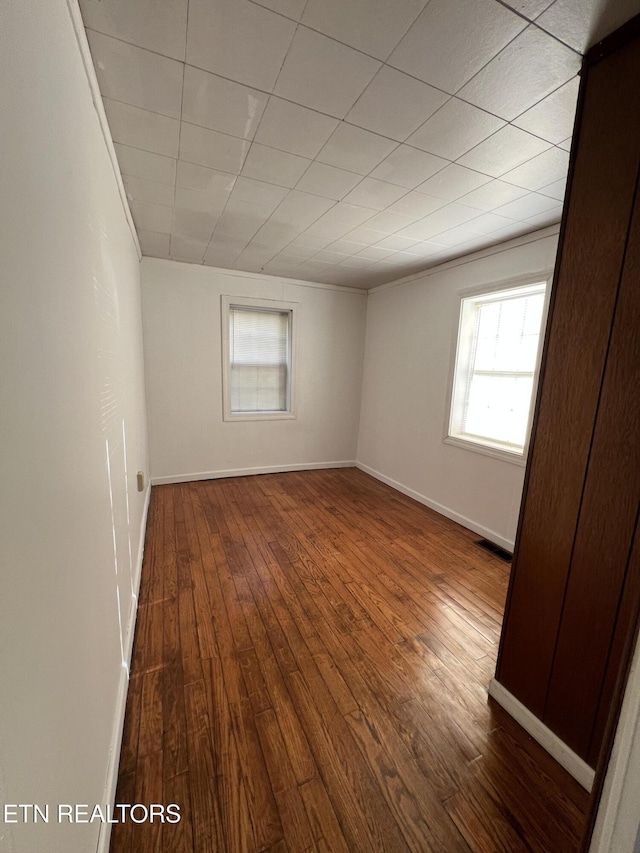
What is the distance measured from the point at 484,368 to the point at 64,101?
324cm

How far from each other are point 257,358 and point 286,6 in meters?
3.42

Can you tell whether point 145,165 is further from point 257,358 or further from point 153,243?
point 257,358

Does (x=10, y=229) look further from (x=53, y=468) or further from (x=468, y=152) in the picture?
(x=468, y=152)

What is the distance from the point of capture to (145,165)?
6.14ft

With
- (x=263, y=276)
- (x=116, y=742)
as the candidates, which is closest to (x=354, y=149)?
(x=263, y=276)

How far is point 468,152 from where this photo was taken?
168 centimetres

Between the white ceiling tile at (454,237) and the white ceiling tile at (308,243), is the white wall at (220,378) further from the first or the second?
the white ceiling tile at (454,237)

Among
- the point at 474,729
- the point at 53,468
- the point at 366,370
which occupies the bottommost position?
the point at 474,729

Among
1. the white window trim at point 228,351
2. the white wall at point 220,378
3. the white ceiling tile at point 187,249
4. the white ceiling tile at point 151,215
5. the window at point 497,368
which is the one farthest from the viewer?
the white window trim at point 228,351

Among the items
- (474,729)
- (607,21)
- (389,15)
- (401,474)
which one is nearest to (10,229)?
(389,15)

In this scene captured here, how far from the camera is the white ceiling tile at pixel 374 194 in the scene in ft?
6.53

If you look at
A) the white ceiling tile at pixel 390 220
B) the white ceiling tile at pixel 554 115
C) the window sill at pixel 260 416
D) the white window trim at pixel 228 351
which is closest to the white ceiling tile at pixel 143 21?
the white ceiling tile at pixel 554 115

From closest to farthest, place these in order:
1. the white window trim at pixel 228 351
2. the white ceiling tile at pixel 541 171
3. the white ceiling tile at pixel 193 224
A: the white ceiling tile at pixel 541 171
the white ceiling tile at pixel 193 224
the white window trim at pixel 228 351

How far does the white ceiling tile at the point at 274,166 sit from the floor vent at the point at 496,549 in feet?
10.3
